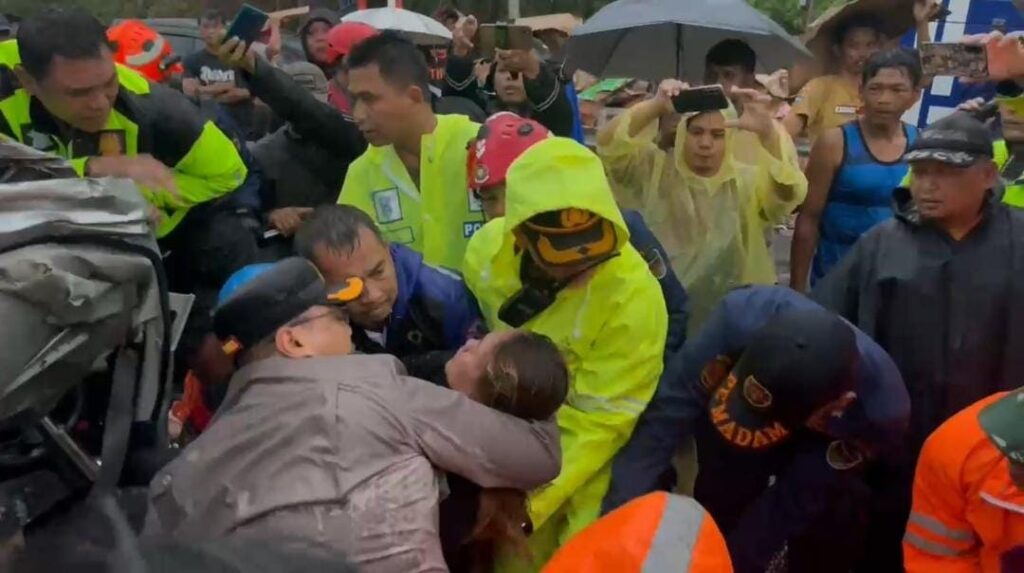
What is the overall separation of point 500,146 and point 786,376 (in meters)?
1.05

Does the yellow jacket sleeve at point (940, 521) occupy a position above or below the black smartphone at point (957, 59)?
→ below

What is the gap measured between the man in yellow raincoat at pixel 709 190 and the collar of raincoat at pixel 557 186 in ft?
3.36

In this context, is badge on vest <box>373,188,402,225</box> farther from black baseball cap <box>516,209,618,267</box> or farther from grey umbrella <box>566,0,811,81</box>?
grey umbrella <box>566,0,811,81</box>

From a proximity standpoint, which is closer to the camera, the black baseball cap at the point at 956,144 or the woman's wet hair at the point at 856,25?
the black baseball cap at the point at 956,144

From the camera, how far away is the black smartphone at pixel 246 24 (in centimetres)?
348

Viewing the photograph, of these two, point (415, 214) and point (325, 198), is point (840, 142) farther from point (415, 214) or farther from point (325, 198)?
point (325, 198)

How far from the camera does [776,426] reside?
2.43 m

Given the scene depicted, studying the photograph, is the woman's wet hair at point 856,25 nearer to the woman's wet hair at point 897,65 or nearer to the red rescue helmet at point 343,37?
the woman's wet hair at point 897,65

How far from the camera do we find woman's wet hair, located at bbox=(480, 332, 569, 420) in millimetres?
2070

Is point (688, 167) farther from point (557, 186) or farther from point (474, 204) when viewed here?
point (557, 186)

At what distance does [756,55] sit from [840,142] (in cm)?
106

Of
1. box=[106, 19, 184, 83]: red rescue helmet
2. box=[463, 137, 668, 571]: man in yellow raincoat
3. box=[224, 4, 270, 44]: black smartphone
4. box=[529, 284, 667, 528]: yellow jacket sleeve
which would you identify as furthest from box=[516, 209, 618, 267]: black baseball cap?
box=[106, 19, 184, 83]: red rescue helmet

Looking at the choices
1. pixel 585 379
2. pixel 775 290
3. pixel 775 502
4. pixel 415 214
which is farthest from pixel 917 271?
pixel 415 214

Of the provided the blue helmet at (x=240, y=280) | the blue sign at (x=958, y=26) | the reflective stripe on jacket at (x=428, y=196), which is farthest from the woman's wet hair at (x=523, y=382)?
the blue sign at (x=958, y=26)
